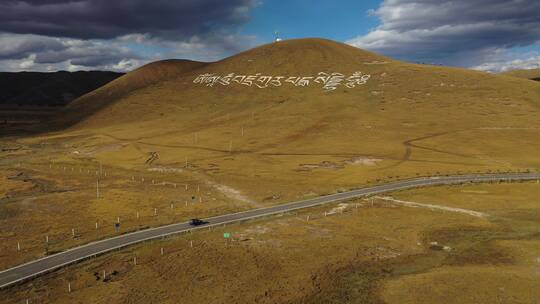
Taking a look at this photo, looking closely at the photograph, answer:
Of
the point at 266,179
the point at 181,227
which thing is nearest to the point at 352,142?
the point at 266,179

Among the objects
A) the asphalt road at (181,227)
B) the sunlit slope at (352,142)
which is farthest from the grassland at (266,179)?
the asphalt road at (181,227)

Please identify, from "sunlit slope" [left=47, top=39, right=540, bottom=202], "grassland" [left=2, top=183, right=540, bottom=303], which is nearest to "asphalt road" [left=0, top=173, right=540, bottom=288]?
"grassland" [left=2, top=183, right=540, bottom=303]

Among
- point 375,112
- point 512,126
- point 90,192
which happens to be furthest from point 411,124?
point 90,192

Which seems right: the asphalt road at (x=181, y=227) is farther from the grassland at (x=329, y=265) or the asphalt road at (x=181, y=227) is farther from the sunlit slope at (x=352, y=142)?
the sunlit slope at (x=352, y=142)

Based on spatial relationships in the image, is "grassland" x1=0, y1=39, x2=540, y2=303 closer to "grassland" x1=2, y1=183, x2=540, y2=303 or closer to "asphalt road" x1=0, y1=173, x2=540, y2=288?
"grassland" x1=2, y1=183, x2=540, y2=303

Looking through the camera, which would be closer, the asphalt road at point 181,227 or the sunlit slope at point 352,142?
the asphalt road at point 181,227

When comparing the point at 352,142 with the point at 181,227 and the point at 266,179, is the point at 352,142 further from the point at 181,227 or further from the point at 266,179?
the point at 181,227
